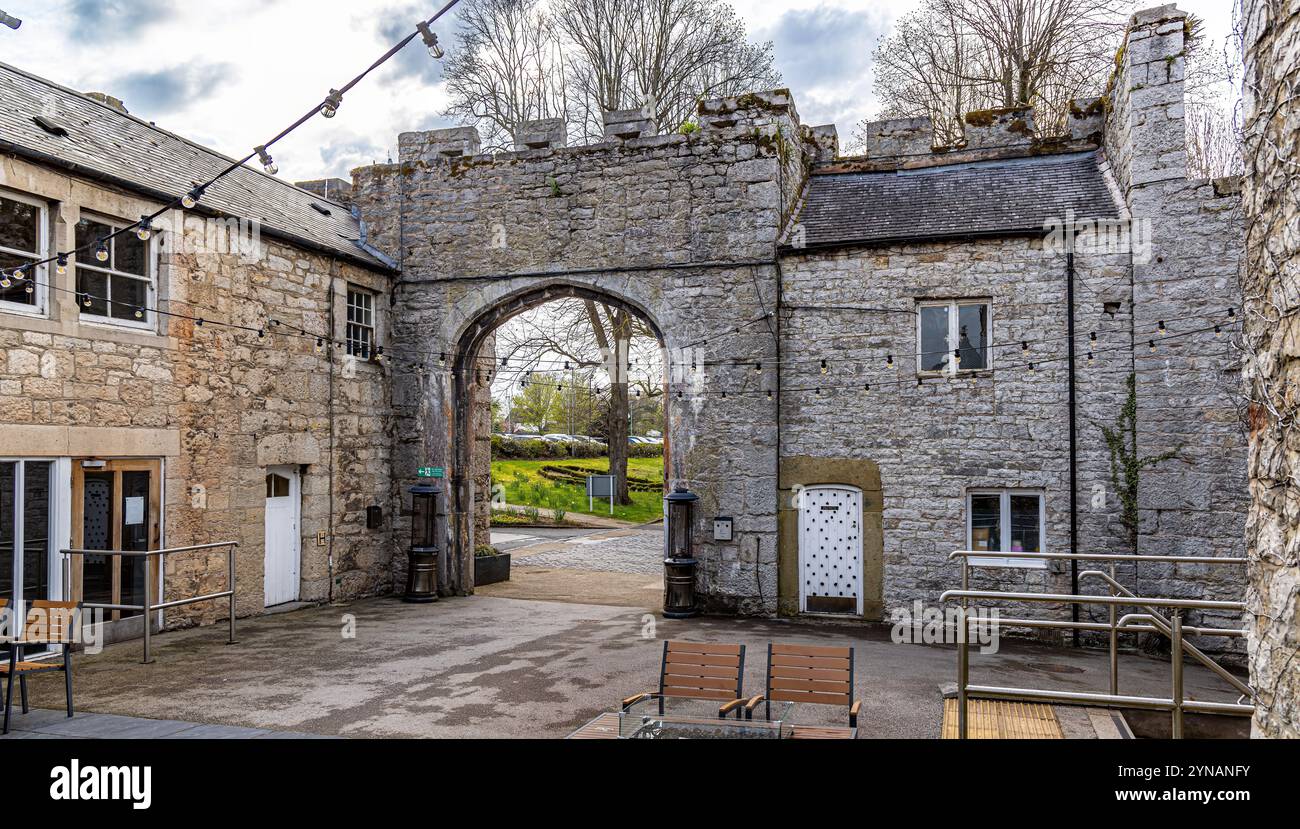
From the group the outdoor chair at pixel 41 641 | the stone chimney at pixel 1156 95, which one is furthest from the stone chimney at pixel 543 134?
the outdoor chair at pixel 41 641

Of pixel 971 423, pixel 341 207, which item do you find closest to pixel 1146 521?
pixel 971 423

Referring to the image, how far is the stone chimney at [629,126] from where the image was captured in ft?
41.1

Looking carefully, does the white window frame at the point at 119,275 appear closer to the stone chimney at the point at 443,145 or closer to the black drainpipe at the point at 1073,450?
the stone chimney at the point at 443,145

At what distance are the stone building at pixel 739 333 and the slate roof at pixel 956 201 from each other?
0.06 m

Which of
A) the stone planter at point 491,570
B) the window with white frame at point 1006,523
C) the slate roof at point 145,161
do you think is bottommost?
the stone planter at point 491,570

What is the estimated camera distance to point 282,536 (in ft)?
37.9

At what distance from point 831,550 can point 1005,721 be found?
5253 millimetres

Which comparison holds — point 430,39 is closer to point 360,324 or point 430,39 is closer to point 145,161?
point 145,161

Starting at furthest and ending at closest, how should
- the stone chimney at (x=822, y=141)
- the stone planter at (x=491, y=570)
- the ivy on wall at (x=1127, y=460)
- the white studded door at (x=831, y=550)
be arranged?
the stone planter at (x=491, y=570) < the stone chimney at (x=822, y=141) < the white studded door at (x=831, y=550) < the ivy on wall at (x=1127, y=460)

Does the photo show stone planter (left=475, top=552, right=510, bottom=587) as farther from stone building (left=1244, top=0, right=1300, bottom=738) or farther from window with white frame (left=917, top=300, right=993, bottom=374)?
stone building (left=1244, top=0, right=1300, bottom=738)

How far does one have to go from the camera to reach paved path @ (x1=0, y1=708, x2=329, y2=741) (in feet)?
19.9

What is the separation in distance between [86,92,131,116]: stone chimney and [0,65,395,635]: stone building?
0.05 meters
